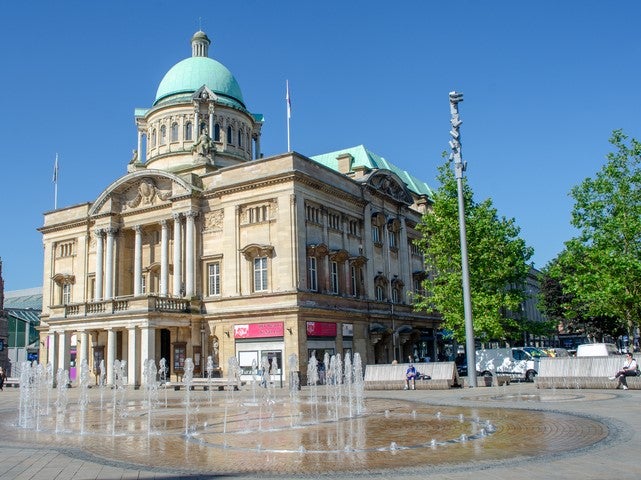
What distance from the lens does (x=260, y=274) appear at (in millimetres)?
43281

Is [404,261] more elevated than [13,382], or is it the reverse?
[404,261]

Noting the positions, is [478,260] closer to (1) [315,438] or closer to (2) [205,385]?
(2) [205,385]

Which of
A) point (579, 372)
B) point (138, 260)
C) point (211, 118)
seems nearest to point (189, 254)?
point (138, 260)

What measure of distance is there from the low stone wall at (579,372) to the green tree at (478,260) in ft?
33.4

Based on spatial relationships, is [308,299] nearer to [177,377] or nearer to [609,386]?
[177,377]

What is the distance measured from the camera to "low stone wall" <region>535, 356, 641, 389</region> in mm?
27438

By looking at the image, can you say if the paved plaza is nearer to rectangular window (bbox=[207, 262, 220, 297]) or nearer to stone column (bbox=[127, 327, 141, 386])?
stone column (bbox=[127, 327, 141, 386])

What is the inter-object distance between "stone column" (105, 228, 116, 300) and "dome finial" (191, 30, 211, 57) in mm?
23909

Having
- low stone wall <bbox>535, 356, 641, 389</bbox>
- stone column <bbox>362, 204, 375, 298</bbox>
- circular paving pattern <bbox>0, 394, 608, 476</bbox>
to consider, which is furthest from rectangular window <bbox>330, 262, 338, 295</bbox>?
circular paving pattern <bbox>0, 394, 608, 476</bbox>

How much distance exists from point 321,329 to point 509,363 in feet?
39.2

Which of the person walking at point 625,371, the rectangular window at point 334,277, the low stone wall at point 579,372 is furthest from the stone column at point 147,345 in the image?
the person walking at point 625,371

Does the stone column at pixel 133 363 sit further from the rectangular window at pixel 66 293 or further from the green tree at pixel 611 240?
the green tree at pixel 611 240

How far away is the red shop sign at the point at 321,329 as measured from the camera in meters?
41.3

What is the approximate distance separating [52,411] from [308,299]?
1958 cm
